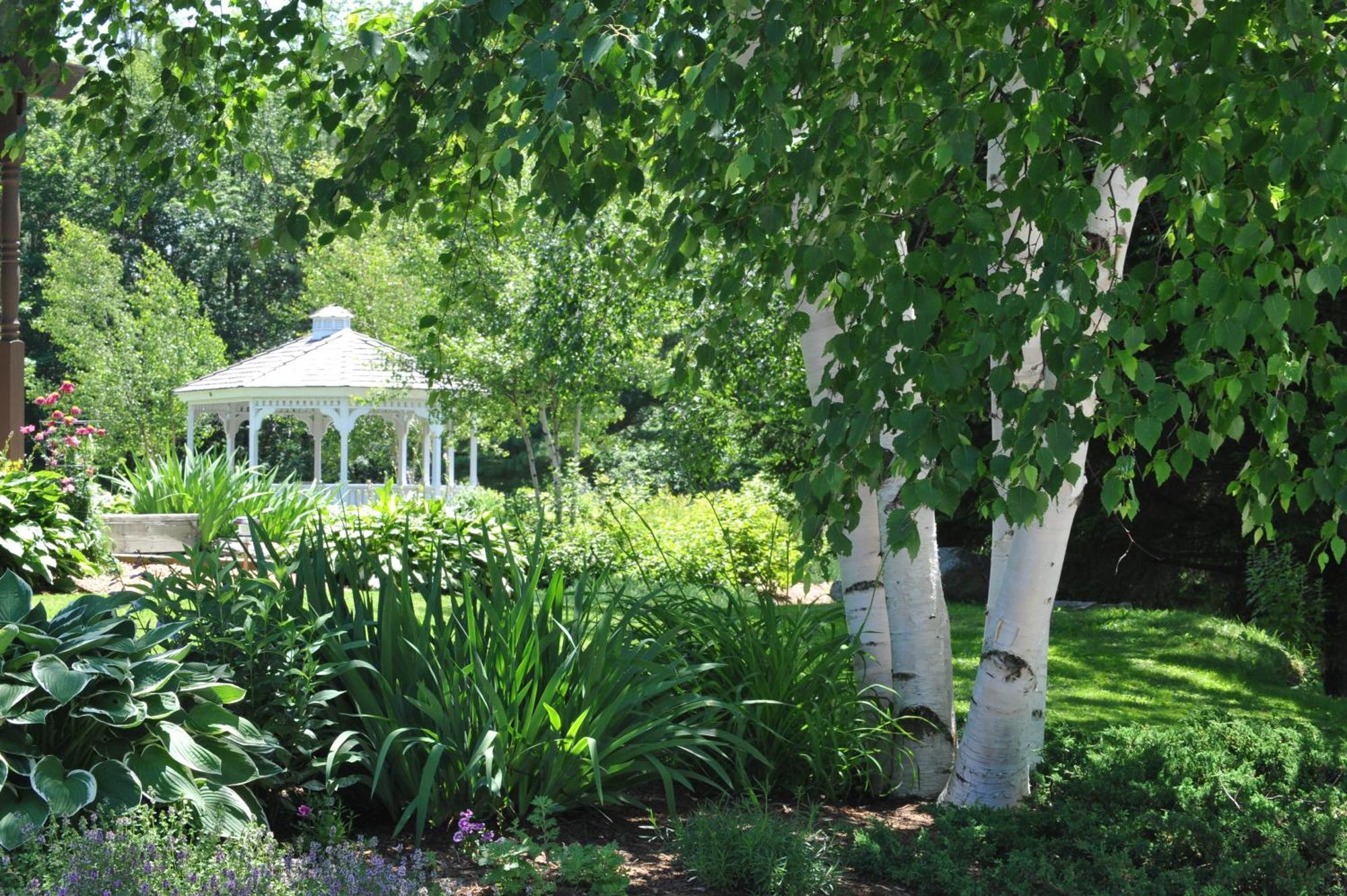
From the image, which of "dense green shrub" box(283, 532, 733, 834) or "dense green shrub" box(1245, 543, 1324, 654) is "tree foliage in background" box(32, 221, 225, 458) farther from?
"dense green shrub" box(283, 532, 733, 834)

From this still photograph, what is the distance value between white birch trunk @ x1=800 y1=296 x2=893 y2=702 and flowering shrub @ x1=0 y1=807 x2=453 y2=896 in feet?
7.34

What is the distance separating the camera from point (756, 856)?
311 cm

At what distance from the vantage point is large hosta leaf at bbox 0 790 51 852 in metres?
2.74

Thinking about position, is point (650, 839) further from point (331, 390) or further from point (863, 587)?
point (331, 390)

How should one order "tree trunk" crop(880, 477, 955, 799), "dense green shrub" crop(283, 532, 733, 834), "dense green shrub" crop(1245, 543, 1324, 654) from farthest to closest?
"dense green shrub" crop(1245, 543, 1324, 654), "tree trunk" crop(880, 477, 955, 799), "dense green shrub" crop(283, 532, 733, 834)

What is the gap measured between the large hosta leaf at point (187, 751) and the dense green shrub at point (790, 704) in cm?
165

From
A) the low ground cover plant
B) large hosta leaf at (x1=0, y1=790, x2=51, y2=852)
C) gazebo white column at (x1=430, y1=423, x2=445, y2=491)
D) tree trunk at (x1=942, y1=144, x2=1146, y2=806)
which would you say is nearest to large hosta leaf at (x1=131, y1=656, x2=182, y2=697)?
large hosta leaf at (x1=0, y1=790, x2=51, y2=852)

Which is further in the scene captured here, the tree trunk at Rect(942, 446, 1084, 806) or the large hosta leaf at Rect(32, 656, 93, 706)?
the tree trunk at Rect(942, 446, 1084, 806)

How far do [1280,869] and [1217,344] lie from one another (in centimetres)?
170

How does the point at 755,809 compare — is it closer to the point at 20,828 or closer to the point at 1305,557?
the point at 20,828

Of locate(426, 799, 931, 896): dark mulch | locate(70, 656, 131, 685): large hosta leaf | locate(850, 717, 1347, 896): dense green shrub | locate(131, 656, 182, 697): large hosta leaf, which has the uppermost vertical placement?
locate(70, 656, 131, 685): large hosta leaf

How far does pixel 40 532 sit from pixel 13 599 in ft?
18.2

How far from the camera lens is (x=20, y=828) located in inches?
108

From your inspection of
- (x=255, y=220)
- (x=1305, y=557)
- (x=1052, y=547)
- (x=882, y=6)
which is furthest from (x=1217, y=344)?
(x=255, y=220)
